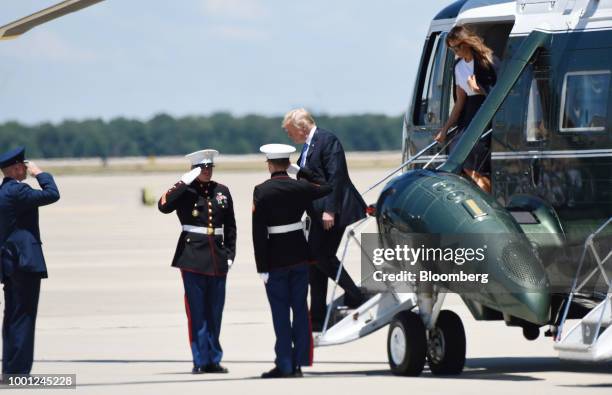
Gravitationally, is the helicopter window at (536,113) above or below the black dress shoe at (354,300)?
above

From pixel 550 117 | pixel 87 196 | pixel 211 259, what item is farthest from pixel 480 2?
pixel 87 196

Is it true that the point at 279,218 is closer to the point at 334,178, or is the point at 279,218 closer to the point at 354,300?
the point at 334,178

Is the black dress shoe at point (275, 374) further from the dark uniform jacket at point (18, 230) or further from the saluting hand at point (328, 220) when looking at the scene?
the dark uniform jacket at point (18, 230)

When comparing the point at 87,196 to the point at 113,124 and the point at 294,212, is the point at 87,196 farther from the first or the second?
the point at 113,124

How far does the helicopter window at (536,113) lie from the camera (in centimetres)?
1174

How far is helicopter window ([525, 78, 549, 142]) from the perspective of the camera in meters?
11.7

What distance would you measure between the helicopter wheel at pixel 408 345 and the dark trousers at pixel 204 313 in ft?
4.76

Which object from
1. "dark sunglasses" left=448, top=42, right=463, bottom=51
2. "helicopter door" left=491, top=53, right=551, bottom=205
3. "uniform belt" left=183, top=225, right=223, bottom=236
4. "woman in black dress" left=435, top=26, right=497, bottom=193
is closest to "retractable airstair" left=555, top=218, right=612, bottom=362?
"helicopter door" left=491, top=53, right=551, bottom=205

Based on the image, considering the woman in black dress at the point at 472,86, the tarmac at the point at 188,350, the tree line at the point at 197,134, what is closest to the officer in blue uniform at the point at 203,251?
the tarmac at the point at 188,350

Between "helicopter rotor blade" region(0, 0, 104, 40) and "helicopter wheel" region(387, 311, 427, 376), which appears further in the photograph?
"helicopter wheel" region(387, 311, 427, 376)

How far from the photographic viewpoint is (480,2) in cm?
1277

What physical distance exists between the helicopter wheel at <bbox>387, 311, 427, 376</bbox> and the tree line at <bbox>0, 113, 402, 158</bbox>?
420 ft

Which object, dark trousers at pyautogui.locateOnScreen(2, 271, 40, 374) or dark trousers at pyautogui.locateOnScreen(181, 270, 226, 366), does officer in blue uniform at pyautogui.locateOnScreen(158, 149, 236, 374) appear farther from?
dark trousers at pyautogui.locateOnScreen(2, 271, 40, 374)

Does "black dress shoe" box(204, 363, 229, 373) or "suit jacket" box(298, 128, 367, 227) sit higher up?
"suit jacket" box(298, 128, 367, 227)
